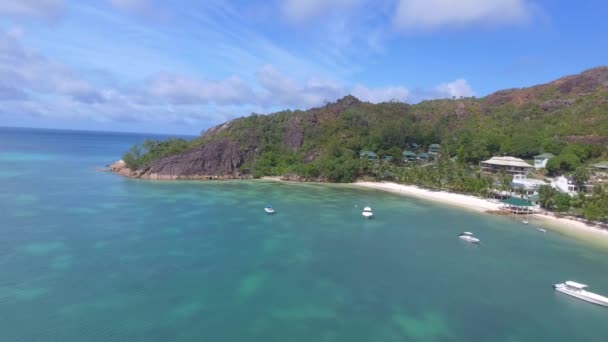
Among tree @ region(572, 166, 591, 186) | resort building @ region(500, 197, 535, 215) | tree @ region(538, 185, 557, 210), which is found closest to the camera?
resort building @ region(500, 197, 535, 215)

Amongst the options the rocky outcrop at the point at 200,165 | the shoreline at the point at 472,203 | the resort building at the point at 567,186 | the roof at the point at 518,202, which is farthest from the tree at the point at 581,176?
the rocky outcrop at the point at 200,165

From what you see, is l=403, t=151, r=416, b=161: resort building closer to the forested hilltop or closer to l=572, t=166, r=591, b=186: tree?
the forested hilltop

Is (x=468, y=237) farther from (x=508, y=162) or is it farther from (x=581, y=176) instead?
(x=508, y=162)

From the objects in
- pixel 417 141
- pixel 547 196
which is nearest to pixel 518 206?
pixel 547 196

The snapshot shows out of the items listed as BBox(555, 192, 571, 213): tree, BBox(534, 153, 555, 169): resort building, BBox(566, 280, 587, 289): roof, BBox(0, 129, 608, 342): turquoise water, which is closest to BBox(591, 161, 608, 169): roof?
BBox(534, 153, 555, 169): resort building

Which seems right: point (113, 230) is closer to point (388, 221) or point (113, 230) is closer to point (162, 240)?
point (162, 240)
